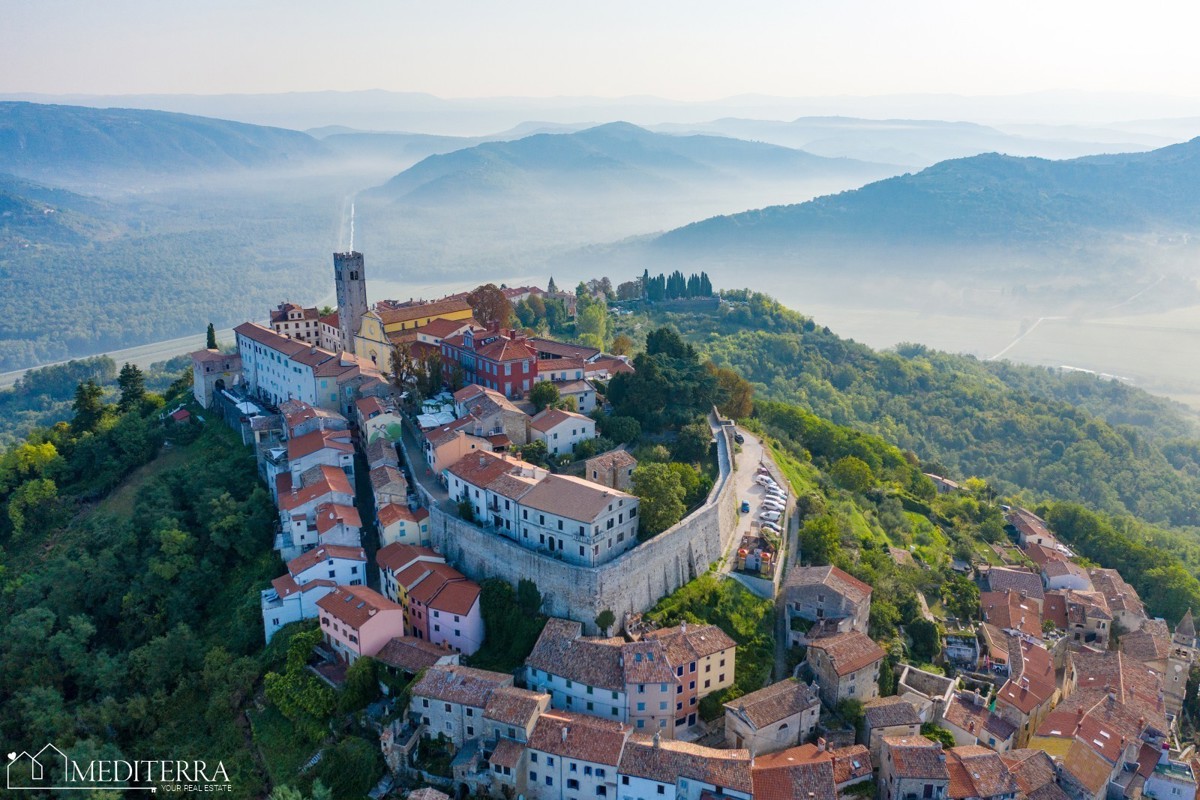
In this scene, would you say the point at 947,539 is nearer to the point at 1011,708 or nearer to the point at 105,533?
the point at 1011,708

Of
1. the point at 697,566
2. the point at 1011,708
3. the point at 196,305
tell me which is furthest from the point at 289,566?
the point at 196,305

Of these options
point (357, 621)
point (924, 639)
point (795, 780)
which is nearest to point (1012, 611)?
point (924, 639)

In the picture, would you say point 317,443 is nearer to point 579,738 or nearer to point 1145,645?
point 579,738

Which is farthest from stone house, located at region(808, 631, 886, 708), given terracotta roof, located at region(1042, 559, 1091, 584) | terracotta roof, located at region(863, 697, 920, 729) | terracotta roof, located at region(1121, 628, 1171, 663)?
terracotta roof, located at region(1042, 559, 1091, 584)

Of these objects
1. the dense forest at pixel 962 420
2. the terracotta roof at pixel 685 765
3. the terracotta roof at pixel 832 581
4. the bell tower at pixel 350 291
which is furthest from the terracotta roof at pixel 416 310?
the terracotta roof at pixel 685 765

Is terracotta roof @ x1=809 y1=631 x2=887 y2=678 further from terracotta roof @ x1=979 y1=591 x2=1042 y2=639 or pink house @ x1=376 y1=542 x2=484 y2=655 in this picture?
pink house @ x1=376 y1=542 x2=484 y2=655

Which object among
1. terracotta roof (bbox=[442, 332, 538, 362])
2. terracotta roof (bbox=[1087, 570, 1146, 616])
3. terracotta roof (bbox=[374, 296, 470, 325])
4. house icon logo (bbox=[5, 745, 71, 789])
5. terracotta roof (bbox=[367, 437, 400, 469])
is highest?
terracotta roof (bbox=[374, 296, 470, 325])

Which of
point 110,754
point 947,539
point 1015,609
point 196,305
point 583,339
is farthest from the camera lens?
point 196,305
